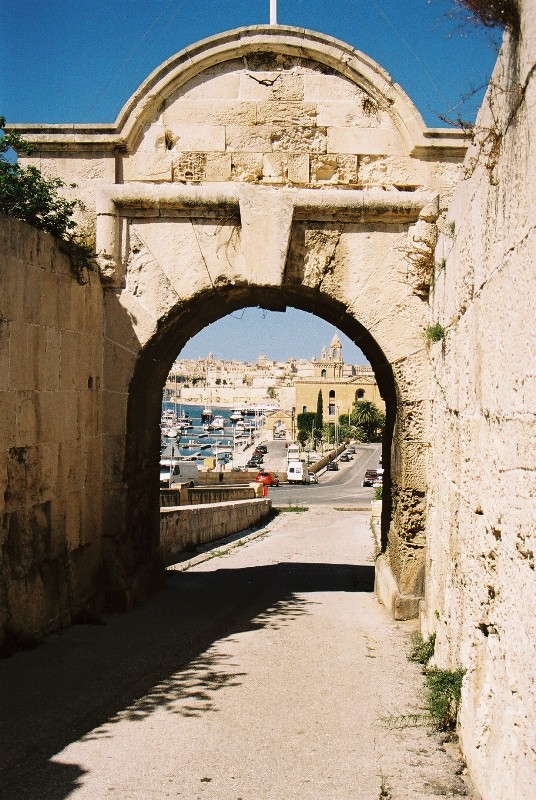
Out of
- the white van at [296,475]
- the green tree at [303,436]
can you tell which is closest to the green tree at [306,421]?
the green tree at [303,436]

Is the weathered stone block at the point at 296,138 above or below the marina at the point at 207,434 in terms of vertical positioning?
above

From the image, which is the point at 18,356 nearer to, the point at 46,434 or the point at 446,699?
the point at 46,434

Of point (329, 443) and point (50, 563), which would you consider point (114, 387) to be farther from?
point (329, 443)

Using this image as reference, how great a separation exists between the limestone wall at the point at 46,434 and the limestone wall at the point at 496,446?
9.67 ft

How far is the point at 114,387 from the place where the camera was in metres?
7.43

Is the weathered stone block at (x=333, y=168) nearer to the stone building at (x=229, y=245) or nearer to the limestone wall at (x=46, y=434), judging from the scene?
the stone building at (x=229, y=245)

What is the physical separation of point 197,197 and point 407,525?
3518 millimetres

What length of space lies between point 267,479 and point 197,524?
2765cm

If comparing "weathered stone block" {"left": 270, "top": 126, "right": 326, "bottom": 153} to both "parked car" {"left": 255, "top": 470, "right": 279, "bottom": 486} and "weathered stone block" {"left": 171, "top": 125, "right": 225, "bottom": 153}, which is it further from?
"parked car" {"left": 255, "top": 470, "right": 279, "bottom": 486}

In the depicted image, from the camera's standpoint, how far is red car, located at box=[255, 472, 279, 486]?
3819 centimetres

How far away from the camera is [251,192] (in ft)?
23.9

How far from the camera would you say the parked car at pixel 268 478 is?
126 feet

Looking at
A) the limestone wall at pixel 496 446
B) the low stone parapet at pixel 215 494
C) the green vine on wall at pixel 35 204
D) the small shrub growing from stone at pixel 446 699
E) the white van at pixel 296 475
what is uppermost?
the green vine on wall at pixel 35 204

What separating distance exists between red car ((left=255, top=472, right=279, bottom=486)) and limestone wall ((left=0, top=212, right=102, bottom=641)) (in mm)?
30117
